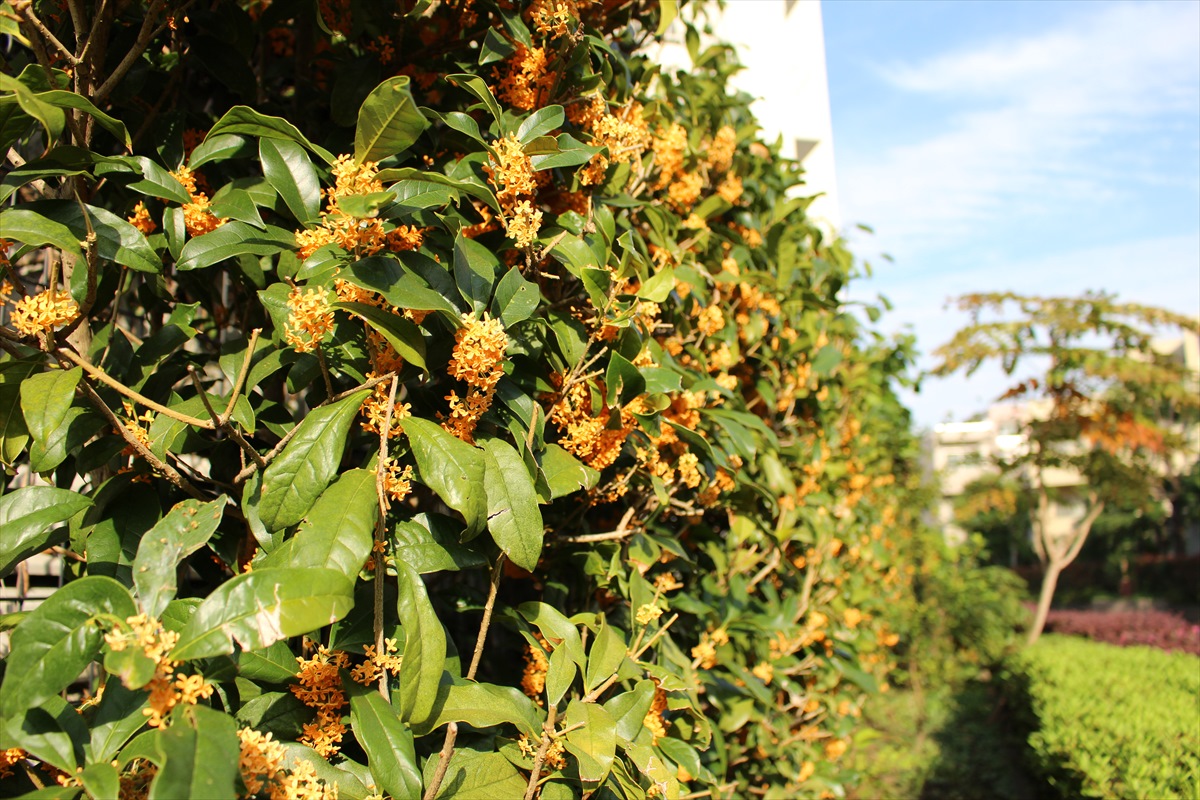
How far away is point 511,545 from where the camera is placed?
1065mm

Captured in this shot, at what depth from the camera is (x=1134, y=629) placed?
27.5 ft

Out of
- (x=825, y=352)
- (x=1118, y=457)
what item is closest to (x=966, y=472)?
(x=1118, y=457)

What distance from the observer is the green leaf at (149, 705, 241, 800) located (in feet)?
2.30

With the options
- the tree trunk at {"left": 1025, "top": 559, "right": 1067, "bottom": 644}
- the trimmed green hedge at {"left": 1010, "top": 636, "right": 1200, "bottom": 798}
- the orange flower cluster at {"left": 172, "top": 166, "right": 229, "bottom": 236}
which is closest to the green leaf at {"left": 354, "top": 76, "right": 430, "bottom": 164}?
the orange flower cluster at {"left": 172, "top": 166, "right": 229, "bottom": 236}

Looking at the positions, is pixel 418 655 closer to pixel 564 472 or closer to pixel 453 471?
pixel 453 471

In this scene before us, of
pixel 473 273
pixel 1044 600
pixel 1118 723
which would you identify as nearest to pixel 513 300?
pixel 473 273

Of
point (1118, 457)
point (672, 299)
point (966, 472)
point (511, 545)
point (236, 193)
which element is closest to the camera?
point (511, 545)

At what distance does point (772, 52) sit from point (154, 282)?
7.23m

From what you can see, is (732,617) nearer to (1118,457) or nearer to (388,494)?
(388,494)

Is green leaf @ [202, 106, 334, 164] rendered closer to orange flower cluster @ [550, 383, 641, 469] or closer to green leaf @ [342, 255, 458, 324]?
green leaf @ [342, 255, 458, 324]

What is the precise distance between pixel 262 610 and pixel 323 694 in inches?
12.0

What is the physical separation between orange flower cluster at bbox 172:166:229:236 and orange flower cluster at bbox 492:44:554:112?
0.56 meters

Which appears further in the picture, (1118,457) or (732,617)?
(1118,457)

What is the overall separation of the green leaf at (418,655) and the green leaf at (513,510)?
139mm
